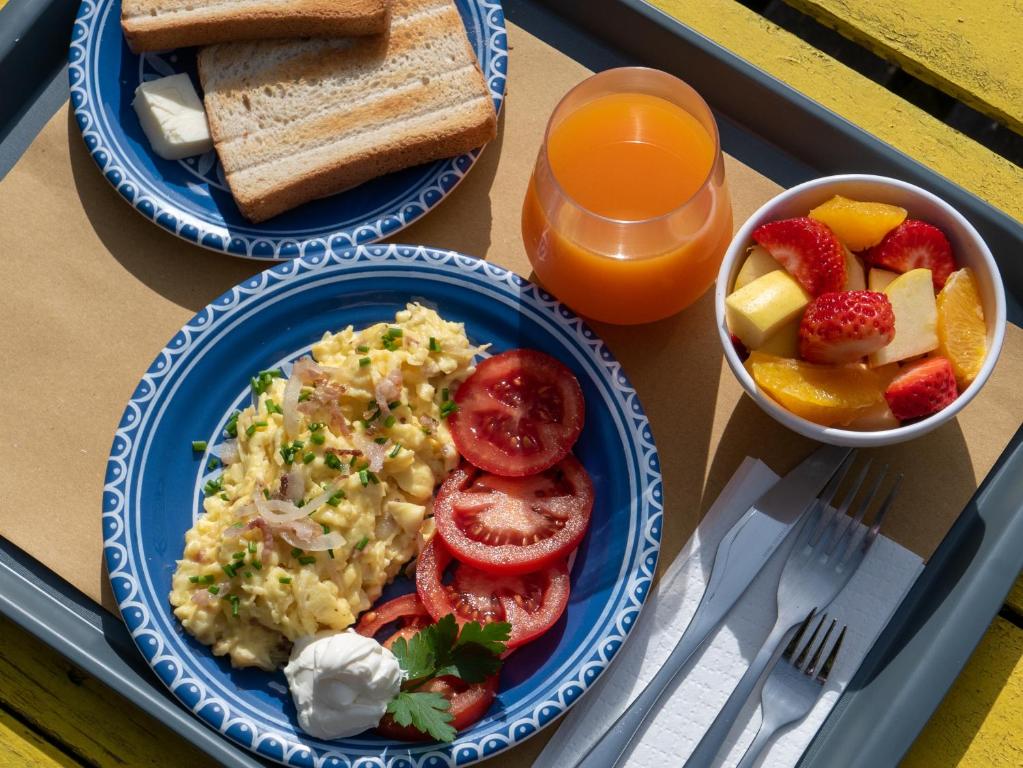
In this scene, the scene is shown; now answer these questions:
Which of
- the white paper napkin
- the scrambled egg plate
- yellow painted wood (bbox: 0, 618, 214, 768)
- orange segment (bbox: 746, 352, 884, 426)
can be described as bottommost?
→ yellow painted wood (bbox: 0, 618, 214, 768)

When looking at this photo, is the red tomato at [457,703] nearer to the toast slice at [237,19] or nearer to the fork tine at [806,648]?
the fork tine at [806,648]

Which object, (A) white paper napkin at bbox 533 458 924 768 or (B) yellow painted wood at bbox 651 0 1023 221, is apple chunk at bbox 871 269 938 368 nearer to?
(A) white paper napkin at bbox 533 458 924 768

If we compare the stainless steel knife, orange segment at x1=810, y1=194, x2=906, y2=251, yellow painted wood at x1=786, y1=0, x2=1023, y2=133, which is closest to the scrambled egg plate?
the stainless steel knife

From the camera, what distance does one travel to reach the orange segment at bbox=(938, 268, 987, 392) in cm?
202

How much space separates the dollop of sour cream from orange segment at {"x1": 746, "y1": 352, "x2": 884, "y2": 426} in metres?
0.84

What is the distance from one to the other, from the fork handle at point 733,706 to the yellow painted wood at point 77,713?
0.95 metres

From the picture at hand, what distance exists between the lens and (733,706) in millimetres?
2080

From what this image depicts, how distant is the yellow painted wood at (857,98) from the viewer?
8.26ft

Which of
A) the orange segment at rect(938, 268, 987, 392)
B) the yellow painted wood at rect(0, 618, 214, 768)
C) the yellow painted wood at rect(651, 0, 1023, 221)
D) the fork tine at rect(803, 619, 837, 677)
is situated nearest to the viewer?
the orange segment at rect(938, 268, 987, 392)

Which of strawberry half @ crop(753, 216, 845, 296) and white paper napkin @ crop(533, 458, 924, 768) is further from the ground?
strawberry half @ crop(753, 216, 845, 296)

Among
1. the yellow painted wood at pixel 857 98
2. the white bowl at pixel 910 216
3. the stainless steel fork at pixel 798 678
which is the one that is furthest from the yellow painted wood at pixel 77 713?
the yellow painted wood at pixel 857 98

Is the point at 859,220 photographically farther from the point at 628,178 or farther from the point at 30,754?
the point at 30,754

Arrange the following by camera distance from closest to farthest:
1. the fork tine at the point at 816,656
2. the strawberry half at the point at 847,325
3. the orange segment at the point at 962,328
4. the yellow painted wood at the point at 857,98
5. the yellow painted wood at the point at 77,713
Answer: the strawberry half at the point at 847,325
the orange segment at the point at 962,328
the fork tine at the point at 816,656
the yellow painted wood at the point at 77,713
the yellow painted wood at the point at 857,98

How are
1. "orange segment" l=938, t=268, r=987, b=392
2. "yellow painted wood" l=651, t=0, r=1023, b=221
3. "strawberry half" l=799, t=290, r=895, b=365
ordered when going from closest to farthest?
"strawberry half" l=799, t=290, r=895, b=365 < "orange segment" l=938, t=268, r=987, b=392 < "yellow painted wood" l=651, t=0, r=1023, b=221
